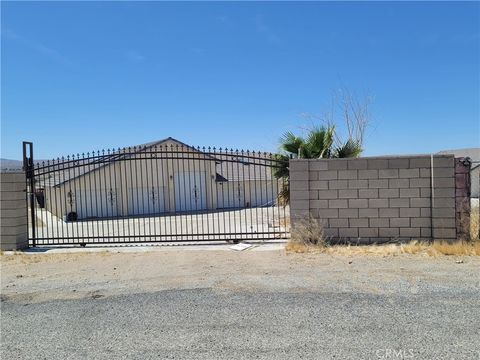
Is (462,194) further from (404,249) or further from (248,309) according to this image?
(248,309)

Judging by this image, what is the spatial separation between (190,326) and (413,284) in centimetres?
341

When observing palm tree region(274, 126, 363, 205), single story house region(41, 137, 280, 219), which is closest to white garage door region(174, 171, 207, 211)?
single story house region(41, 137, 280, 219)

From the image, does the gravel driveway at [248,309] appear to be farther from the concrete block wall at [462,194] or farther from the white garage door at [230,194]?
the white garage door at [230,194]

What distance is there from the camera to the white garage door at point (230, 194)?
1166 inches

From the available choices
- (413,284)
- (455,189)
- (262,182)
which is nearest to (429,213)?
(455,189)

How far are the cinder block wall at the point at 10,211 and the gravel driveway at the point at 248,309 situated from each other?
1967mm

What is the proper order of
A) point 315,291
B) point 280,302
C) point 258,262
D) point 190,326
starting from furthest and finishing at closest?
point 258,262 < point 315,291 < point 280,302 < point 190,326

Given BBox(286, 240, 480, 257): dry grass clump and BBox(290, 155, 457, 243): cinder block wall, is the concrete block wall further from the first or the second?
BBox(286, 240, 480, 257): dry grass clump

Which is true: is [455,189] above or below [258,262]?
above

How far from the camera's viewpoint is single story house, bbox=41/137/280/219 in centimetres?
2428

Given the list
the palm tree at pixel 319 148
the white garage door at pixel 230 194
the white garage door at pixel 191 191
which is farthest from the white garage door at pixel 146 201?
the palm tree at pixel 319 148

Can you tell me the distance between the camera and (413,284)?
19.0ft

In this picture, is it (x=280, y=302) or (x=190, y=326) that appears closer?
(x=190, y=326)

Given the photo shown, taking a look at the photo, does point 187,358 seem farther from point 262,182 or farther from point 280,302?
point 262,182
